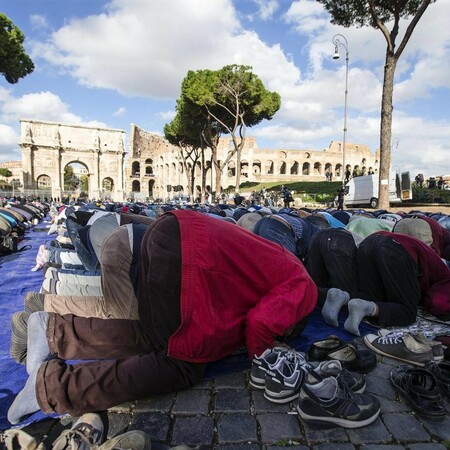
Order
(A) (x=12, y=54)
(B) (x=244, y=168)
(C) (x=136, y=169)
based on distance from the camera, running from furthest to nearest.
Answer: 1. (C) (x=136, y=169)
2. (B) (x=244, y=168)
3. (A) (x=12, y=54)

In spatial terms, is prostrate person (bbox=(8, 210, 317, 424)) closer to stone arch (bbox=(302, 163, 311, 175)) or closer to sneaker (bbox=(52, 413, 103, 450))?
sneaker (bbox=(52, 413, 103, 450))

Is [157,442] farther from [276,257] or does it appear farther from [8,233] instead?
[8,233]

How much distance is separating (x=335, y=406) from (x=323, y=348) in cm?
70

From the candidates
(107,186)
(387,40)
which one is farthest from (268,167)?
(387,40)

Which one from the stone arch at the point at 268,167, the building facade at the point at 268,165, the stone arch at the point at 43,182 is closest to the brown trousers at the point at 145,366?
the building facade at the point at 268,165

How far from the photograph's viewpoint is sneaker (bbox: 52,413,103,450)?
166 centimetres

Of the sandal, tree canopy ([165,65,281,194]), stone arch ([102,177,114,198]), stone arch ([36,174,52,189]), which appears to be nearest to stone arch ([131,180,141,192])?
stone arch ([102,177,114,198])

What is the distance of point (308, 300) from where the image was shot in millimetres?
2381

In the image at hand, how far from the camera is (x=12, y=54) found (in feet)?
62.6

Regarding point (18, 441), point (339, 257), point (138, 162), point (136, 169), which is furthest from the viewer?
point (136, 169)

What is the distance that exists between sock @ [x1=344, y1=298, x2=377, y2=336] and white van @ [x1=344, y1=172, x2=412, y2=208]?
18944 millimetres

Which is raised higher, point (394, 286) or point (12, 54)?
point (12, 54)

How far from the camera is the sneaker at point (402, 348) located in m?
2.52

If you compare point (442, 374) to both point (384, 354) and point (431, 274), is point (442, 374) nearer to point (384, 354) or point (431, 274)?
point (384, 354)
